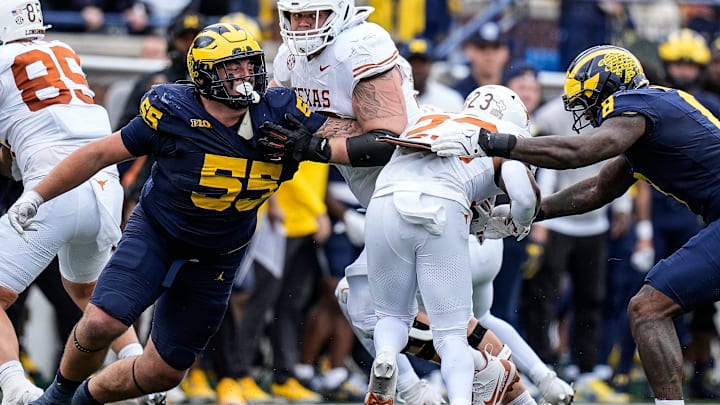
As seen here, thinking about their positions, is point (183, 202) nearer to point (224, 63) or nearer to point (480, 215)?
point (224, 63)

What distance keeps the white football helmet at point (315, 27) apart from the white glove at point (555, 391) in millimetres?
2051

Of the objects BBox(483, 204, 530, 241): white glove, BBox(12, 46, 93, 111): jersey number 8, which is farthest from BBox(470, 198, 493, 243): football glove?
BBox(12, 46, 93, 111): jersey number 8

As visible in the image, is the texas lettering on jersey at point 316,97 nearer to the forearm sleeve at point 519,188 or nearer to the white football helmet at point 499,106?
the white football helmet at point 499,106

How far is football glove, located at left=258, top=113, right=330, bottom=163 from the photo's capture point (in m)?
6.47

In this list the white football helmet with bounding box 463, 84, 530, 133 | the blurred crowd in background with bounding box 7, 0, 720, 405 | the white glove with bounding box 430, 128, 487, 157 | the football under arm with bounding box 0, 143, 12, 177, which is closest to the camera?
the white glove with bounding box 430, 128, 487, 157

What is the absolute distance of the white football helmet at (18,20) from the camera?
24.3ft

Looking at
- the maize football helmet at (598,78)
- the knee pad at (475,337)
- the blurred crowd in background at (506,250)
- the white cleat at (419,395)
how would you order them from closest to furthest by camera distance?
1. the maize football helmet at (598,78)
2. the knee pad at (475,337)
3. the white cleat at (419,395)
4. the blurred crowd in background at (506,250)

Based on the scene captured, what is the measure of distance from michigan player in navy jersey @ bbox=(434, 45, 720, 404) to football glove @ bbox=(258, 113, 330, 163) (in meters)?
0.56

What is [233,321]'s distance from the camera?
9680 millimetres

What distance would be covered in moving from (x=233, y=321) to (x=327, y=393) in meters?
→ 0.91

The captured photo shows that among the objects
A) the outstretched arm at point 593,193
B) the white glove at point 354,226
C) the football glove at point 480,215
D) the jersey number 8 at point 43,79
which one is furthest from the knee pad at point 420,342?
the white glove at point 354,226

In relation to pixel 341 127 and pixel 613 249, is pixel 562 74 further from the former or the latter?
pixel 341 127

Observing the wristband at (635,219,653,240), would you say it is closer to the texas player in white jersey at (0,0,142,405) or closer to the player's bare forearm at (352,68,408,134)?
the player's bare forearm at (352,68,408,134)

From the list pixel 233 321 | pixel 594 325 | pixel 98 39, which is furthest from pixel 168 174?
pixel 98 39
